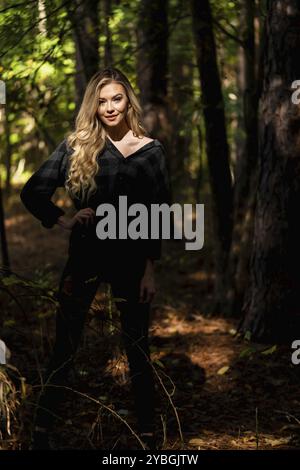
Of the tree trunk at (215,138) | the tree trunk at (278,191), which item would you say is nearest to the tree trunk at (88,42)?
the tree trunk at (215,138)

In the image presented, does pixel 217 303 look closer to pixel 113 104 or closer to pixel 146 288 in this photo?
pixel 146 288

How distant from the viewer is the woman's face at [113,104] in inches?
163

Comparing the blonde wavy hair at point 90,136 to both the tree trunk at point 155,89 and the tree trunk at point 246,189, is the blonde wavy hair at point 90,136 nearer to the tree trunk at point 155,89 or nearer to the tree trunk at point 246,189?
the tree trunk at point 246,189

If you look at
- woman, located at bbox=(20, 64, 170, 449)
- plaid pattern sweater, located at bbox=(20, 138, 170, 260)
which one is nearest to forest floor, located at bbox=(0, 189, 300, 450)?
woman, located at bbox=(20, 64, 170, 449)

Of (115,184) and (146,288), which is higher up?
(115,184)

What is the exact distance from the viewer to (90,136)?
13.5 feet

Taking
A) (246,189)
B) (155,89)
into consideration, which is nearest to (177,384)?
(246,189)

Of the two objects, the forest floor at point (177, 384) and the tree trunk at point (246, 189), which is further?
the tree trunk at point (246, 189)

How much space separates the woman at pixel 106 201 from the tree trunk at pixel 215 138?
126 inches

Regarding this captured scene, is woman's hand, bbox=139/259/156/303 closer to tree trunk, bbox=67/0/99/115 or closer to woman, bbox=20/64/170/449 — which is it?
woman, bbox=20/64/170/449

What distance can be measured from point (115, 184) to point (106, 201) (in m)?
0.11

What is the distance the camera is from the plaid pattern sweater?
4.16 metres

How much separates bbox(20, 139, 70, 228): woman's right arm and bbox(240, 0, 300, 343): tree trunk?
243cm
